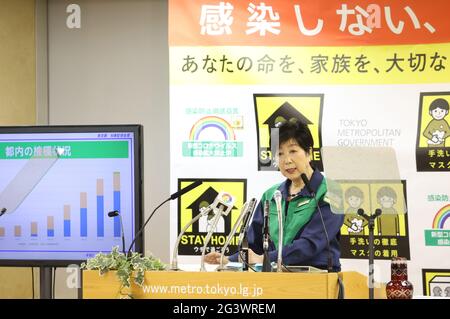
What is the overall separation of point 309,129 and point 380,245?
2.55ft

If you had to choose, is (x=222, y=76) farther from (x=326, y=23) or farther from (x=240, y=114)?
(x=326, y=23)

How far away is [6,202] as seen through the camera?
104 inches

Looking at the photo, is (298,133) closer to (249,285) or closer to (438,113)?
(438,113)

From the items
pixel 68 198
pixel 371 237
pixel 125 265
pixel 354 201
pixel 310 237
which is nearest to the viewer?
pixel 125 265

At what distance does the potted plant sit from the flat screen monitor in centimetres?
51

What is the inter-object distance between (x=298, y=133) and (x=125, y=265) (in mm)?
2191

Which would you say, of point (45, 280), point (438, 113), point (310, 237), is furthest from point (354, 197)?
point (438, 113)

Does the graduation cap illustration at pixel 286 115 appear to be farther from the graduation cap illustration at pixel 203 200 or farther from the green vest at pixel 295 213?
the graduation cap illustration at pixel 203 200

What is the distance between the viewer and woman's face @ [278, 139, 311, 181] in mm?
3982

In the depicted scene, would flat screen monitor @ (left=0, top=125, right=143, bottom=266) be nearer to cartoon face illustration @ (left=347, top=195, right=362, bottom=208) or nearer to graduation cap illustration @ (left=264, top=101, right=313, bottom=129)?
cartoon face illustration @ (left=347, top=195, right=362, bottom=208)

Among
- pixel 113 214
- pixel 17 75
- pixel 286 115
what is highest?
pixel 17 75

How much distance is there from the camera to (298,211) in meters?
3.96

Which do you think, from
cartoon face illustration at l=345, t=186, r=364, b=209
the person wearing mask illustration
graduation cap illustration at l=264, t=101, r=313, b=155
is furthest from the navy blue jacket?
cartoon face illustration at l=345, t=186, r=364, b=209

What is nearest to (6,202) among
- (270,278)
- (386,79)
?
(270,278)
